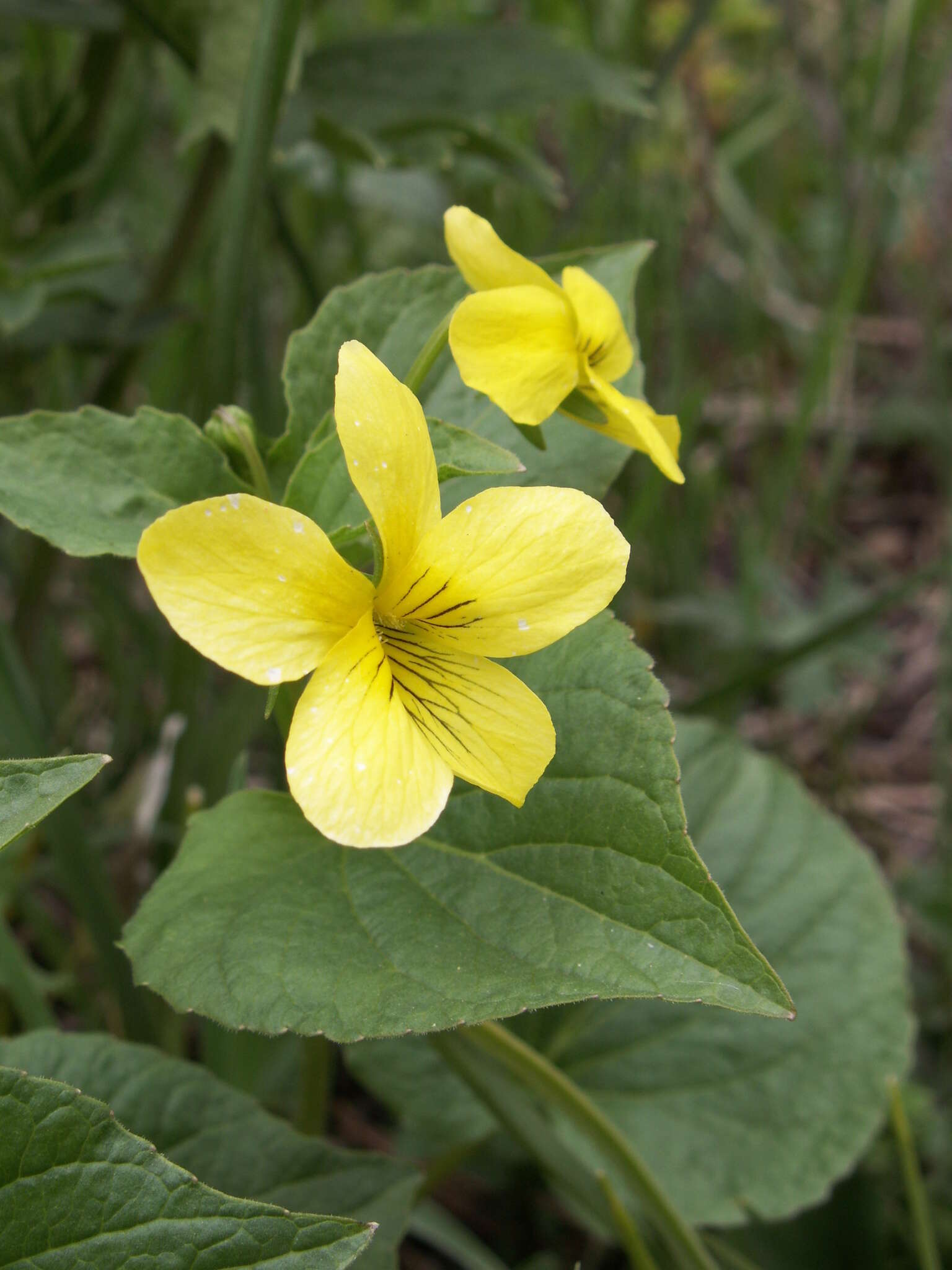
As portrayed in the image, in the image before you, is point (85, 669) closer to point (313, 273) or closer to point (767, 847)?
point (313, 273)

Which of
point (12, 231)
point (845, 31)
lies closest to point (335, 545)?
point (12, 231)

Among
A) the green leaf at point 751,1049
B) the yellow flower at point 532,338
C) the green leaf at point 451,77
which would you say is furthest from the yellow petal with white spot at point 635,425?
the green leaf at point 451,77

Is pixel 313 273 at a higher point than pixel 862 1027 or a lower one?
higher

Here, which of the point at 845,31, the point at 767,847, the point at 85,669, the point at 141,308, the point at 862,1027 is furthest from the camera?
the point at 85,669

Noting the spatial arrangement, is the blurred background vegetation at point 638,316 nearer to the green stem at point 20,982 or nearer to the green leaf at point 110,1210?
the green stem at point 20,982

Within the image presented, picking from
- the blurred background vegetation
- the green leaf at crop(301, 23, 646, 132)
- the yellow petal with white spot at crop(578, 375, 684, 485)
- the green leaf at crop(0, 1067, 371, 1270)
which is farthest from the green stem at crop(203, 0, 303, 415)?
the green leaf at crop(0, 1067, 371, 1270)
